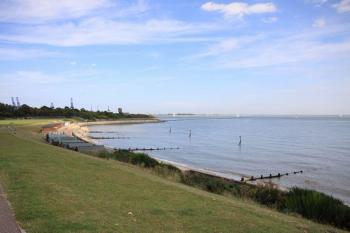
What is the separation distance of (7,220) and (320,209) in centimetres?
1022

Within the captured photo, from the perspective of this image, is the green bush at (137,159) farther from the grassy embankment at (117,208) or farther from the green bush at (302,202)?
the grassy embankment at (117,208)

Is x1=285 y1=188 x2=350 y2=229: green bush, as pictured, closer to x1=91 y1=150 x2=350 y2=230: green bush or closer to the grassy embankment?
x1=91 y1=150 x2=350 y2=230: green bush

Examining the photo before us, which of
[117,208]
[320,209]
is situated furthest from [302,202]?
[117,208]

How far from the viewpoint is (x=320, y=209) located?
13391 mm

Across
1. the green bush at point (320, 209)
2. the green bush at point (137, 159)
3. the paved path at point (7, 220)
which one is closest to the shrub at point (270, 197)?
the green bush at point (320, 209)

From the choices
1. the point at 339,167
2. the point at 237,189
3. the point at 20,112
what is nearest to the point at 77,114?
the point at 20,112

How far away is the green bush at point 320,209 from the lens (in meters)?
12.8

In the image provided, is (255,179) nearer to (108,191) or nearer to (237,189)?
(237,189)

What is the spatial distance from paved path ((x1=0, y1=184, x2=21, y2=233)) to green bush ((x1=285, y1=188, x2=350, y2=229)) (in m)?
9.32

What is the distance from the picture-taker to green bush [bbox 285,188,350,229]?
41.8 feet

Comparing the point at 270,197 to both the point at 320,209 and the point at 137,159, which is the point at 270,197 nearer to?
the point at 320,209

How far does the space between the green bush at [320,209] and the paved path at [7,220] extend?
932cm

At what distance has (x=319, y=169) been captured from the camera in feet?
120

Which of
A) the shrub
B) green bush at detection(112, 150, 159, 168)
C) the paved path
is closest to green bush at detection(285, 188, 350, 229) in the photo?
the shrub
